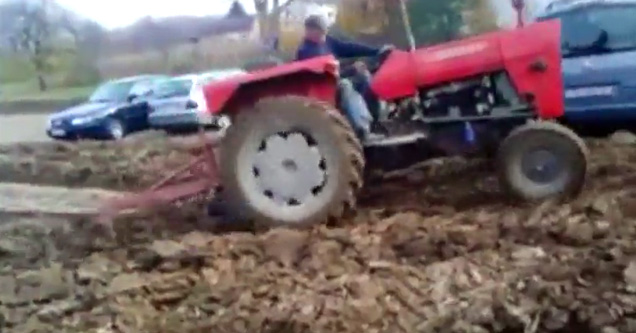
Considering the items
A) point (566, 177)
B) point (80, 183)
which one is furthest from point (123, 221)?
point (566, 177)

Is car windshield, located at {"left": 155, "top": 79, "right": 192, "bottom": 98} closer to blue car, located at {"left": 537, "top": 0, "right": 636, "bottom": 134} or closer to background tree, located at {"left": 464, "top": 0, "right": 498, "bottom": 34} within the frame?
background tree, located at {"left": 464, "top": 0, "right": 498, "bottom": 34}

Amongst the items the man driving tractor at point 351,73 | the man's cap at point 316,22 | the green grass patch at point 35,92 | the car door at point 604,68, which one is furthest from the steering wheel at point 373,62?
the green grass patch at point 35,92

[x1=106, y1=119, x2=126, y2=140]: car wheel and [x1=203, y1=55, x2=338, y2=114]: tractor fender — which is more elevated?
[x1=203, y1=55, x2=338, y2=114]: tractor fender

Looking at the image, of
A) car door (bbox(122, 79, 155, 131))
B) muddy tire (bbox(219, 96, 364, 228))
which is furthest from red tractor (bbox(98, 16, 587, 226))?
car door (bbox(122, 79, 155, 131))

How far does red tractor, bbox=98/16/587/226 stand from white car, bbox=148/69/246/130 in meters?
0.03

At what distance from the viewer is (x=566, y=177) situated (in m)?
2.21

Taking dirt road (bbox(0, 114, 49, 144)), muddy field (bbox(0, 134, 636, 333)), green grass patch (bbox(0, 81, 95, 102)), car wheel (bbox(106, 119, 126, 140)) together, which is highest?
green grass patch (bbox(0, 81, 95, 102))

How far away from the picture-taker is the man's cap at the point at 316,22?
202 cm

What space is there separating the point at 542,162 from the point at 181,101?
0.74 m

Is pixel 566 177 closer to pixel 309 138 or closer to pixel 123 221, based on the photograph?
pixel 309 138

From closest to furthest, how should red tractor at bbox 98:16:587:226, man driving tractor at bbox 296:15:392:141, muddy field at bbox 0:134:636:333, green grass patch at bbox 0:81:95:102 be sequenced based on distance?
muddy field at bbox 0:134:636:333 < green grass patch at bbox 0:81:95:102 < man driving tractor at bbox 296:15:392:141 < red tractor at bbox 98:16:587:226

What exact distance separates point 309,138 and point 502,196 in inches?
16.8

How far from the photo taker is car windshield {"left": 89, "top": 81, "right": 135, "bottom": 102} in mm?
1966

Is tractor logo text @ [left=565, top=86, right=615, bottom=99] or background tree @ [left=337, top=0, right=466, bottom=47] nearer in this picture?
background tree @ [left=337, top=0, right=466, bottom=47]
